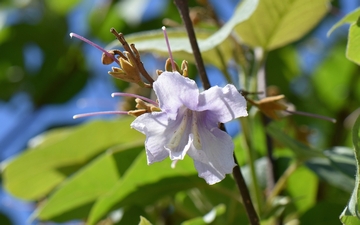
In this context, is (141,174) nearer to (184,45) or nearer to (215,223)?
(215,223)

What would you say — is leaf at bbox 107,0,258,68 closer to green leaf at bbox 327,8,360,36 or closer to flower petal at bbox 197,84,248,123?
green leaf at bbox 327,8,360,36

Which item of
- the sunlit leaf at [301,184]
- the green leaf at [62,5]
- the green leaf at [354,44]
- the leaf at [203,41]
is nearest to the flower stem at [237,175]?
the leaf at [203,41]

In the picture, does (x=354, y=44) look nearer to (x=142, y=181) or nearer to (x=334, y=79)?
(x=142, y=181)

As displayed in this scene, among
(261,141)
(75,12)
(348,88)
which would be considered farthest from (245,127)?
(75,12)

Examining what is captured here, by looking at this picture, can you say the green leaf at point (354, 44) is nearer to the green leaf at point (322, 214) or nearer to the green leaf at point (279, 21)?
the green leaf at point (279, 21)

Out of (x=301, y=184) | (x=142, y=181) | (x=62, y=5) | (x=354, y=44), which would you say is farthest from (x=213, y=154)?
(x=62, y=5)

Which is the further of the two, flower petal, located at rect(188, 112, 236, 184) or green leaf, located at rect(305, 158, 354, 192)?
green leaf, located at rect(305, 158, 354, 192)

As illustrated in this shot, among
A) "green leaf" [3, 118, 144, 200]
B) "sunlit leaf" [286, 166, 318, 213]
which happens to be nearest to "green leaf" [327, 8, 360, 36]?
"sunlit leaf" [286, 166, 318, 213]

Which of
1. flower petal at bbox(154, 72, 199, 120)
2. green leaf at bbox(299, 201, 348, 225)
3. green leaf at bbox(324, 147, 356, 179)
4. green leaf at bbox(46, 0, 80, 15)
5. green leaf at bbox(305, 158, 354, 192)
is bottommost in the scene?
green leaf at bbox(299, 201, 348, 225)
